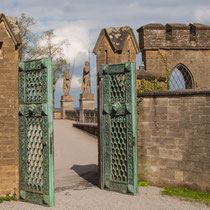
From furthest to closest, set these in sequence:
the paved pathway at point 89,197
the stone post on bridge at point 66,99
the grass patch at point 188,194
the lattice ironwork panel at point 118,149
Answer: the stone post on bridge at point 66,99 < the lattice ironwork panel at point 118,149 < the grass patch at point 188,194 < the paved pathway at point 89,197

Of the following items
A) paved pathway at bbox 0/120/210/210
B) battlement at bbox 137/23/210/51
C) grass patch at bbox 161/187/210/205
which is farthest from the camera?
battlement at bbox 137/23/210/51

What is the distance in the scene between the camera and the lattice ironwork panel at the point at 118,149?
8.83 meters

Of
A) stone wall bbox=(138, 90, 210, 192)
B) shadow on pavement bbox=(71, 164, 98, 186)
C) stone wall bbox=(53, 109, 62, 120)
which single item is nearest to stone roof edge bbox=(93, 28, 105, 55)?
stone wall bbox=(138, 90, 210, 192)

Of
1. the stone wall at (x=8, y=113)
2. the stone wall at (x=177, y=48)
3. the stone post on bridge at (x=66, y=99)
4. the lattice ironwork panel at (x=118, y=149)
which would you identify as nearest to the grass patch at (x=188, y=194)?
the lattice ironwork panel at (x=118, y=149)

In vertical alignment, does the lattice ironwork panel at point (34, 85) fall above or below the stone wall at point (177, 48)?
below

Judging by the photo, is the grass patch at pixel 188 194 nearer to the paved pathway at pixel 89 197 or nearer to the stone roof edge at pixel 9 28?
the paved pathway at pixel 89 197

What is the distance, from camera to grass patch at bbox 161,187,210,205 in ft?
26.3

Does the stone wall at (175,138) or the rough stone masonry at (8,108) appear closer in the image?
the rough stone masonry at (8,108)

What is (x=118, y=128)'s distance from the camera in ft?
29.3

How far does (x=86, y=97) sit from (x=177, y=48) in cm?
997

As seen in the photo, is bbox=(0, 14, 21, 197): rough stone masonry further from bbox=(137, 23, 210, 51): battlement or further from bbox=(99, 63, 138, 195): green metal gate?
bbox=(137, 23, 210, 51): battlement

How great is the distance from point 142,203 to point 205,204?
4.26ft

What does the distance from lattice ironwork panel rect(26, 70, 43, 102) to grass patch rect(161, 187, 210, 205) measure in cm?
366

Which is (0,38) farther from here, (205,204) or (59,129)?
(59,129)
